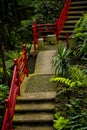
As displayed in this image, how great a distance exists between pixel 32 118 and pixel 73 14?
9.89m

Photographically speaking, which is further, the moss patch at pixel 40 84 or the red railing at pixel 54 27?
the red railing at pixel 54 27

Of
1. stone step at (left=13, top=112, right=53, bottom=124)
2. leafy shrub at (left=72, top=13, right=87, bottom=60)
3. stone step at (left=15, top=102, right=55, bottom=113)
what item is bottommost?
stone step at (left=13, top=112, right=53, bottom=124)

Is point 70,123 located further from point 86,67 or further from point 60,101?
point 86,67

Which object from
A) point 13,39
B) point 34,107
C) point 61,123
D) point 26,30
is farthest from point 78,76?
point 13,39

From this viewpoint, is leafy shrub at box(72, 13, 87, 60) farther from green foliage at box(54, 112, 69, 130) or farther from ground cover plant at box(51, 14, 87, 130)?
green foliage at box(54, 112, 69, 130)

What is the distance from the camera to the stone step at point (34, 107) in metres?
8.91

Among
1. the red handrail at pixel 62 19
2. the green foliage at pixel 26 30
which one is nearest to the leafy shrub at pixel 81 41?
the red handrail at pixel 62 19

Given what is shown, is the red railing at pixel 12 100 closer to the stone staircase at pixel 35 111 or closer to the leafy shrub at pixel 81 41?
the stone staircase at pixel 35 111

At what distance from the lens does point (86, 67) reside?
10.7 metres

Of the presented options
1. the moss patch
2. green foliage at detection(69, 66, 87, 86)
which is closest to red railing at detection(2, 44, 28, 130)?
the moss patch

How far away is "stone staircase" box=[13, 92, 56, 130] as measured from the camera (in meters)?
8.60

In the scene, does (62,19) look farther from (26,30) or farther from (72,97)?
(72,97)

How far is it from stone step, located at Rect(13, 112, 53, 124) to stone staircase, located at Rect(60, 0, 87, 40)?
7116 mm

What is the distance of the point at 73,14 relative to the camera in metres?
17.2
